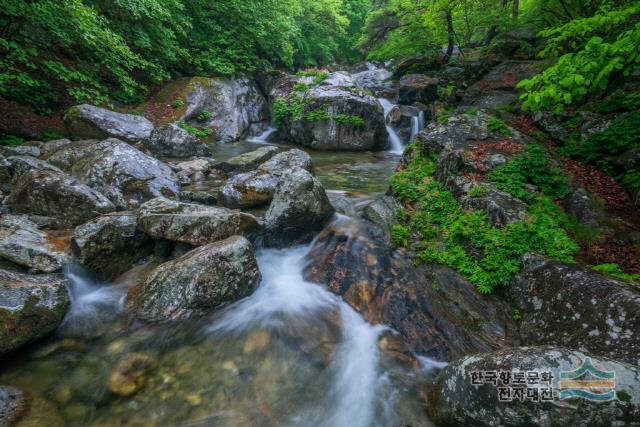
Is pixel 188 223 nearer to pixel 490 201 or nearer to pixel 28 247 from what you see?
pixel 28 247

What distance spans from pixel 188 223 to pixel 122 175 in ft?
10.2

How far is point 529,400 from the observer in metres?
2.43

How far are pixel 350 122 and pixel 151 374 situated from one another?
12.3 meters

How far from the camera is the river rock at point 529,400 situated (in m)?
2.24

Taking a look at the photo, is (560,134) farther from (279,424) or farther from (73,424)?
(73,424)

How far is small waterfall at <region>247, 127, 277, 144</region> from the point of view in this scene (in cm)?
1581

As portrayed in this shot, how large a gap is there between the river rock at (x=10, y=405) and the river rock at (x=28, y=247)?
171cm

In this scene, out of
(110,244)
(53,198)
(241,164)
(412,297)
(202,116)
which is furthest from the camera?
(202,116)

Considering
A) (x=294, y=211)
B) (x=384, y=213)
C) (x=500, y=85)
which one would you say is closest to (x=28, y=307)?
(x=294, y=211)

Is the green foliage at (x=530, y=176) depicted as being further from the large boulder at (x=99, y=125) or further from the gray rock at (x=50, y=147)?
the large boulder at (x=99, y=125)

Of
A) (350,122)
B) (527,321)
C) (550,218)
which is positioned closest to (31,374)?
(527,321)

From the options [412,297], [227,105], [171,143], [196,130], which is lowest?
[412,297]

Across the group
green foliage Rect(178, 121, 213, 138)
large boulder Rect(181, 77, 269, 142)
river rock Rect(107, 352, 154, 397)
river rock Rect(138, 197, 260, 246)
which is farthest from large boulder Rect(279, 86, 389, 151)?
river rock Rect(107, 352, 154, 397)

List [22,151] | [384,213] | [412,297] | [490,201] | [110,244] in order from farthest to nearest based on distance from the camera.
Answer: [22,151] → [384,213] → [490,201] → [110,244] → [412,297]
